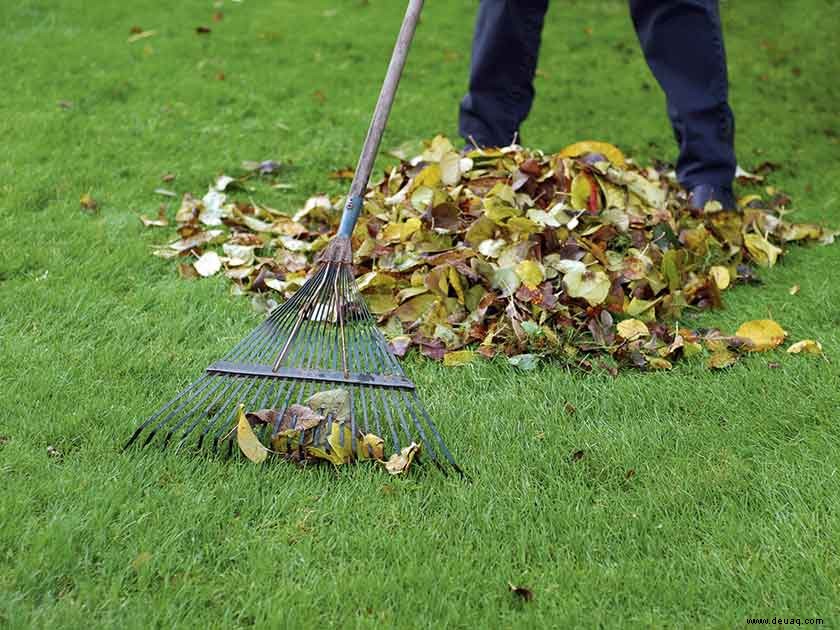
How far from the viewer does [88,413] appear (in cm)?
227

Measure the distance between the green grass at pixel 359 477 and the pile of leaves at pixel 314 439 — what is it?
0.15 feet

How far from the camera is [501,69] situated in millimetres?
4016

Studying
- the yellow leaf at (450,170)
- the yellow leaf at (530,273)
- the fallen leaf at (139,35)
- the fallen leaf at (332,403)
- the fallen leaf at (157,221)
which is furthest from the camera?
the fallen leaf at (139,35)

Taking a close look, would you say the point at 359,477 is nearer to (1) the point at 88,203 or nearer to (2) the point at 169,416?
(2) the point at 169,416

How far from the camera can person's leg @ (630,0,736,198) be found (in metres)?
3.59

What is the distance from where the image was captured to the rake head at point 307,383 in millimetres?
2188

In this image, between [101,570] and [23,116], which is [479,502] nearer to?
[101,570]

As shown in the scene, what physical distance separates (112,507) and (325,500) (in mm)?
443

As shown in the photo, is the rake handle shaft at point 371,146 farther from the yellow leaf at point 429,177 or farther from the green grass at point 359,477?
the yellow leaf at point 429,177

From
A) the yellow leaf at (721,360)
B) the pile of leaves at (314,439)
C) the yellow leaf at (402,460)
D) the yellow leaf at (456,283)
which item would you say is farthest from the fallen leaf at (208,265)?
the yellow leaf at (721,360)

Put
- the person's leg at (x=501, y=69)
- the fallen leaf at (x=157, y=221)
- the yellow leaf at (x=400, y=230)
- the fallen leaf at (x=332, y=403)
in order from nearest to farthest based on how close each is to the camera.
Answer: the fallen leaf at (x=332, y=403)
the yellow leaf at (x=400, y=230)
the fallen leaf at (x=157, y=221)
the person's leg at (x=501, y=69)

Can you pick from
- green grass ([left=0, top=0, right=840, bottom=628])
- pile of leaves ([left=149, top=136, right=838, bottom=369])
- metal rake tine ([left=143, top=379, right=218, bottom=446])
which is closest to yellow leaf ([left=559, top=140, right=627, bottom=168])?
pile of leaves ([left=149, top=136, right=838, bottom=369])

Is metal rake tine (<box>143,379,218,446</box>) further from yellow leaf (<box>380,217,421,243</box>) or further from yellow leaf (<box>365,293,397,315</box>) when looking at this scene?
yellow leaf (<box>380,217,421,243</box>)

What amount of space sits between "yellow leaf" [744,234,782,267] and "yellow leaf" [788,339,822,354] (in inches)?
28.2
